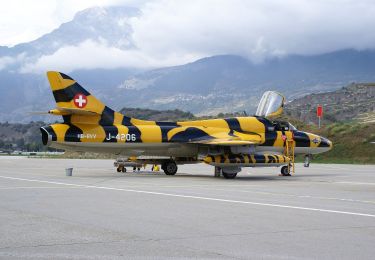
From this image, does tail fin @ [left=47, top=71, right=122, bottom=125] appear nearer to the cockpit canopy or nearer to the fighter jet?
the fighter jet

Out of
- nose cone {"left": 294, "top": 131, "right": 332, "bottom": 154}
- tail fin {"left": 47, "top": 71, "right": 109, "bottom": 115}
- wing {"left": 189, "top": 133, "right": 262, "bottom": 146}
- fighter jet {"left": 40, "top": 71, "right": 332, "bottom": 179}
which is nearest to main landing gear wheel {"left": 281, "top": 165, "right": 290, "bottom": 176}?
fighter jet {"left": 40, "top": 71, "right": 332, "bottom": 179}

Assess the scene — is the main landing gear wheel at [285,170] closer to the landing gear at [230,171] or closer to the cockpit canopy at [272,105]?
the cockpit canopy at [272,105]

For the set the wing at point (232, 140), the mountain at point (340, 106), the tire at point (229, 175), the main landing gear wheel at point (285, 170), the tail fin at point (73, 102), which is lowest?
the tire at point (229, 175)

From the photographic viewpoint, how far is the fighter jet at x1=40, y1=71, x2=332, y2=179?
25.0 m

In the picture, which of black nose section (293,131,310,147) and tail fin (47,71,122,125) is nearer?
tail fin (47,71,122,125)

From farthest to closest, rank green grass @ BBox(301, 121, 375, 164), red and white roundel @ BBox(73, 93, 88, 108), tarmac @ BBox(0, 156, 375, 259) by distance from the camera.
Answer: green grass @ BBox(301, 121, 375, 164) < red and white roundel @ BBox(73, 93, 88, 108) < tarmac @ BBox(0, 156, 375, 259)

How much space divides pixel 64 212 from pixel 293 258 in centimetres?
564

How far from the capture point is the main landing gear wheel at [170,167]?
28.3m

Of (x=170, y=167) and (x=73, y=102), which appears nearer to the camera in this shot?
(x=73, y=102)

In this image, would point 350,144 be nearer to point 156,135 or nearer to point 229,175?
point 229,175

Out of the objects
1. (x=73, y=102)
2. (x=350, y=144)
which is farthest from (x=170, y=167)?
(x=350, y=144)

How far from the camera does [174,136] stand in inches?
1039

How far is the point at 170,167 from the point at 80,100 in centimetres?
561

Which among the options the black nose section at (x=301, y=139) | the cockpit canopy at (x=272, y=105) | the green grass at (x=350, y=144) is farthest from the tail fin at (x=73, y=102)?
the green grass at (x=350, y=144)
